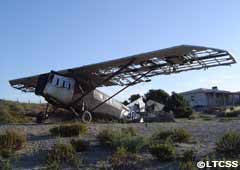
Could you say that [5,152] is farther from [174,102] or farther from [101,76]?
[174,102]

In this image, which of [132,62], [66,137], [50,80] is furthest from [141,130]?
[50,80]

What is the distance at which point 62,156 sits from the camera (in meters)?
10.2

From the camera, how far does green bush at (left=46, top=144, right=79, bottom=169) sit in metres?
10.0

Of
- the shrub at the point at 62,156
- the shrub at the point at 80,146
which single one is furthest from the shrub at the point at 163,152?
the shrub at the point at 80,146

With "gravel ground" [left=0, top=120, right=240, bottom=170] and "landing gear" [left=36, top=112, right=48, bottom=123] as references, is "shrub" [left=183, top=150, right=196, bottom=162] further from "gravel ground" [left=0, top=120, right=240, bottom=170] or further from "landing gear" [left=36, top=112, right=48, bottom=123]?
"landing gear" [left=36, top=112, right=48, bottom=123]

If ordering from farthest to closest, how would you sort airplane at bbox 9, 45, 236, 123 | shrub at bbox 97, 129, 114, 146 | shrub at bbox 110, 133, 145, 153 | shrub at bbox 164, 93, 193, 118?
shrub at bbox 164, 93, 193, 118
airplane at bbox 9, 45, 236, 123
shrub at bbox 97, 129, 114, 146
shrub at bbox 110, 133, 145, 153

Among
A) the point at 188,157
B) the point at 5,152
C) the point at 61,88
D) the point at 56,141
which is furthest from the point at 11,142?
the point at 61,88

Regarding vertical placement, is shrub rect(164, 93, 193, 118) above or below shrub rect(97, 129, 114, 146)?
above

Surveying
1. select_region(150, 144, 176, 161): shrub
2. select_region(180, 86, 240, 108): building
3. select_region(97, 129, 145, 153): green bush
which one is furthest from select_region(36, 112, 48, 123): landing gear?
select_region(180, 86, 240, 108): building

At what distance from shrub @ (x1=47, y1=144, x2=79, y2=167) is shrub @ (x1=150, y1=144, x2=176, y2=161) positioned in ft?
7.15

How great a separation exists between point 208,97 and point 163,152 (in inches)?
3295

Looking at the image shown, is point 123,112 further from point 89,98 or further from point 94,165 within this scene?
point 94,165

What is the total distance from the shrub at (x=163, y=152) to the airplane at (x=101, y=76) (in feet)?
26.9

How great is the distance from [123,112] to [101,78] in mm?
3715
